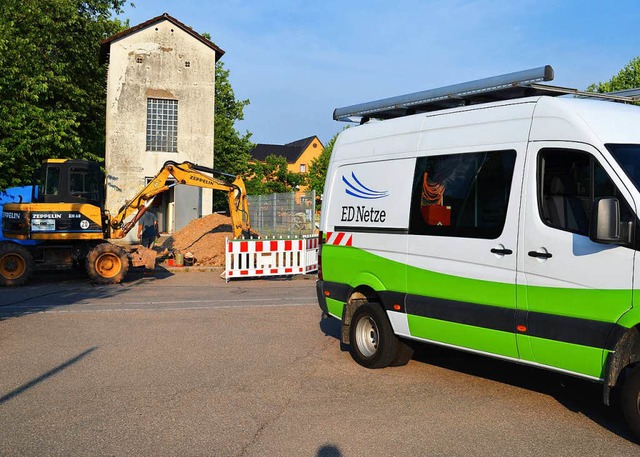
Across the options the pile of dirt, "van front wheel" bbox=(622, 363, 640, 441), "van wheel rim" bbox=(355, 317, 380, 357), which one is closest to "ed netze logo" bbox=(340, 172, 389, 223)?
"van wheel rim" bbox=(355, 317, 380, 357)

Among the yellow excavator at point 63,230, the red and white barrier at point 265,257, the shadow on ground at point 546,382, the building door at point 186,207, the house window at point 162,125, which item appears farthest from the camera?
the building door at point 186,207

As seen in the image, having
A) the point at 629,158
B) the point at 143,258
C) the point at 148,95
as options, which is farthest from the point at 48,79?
the point at 629,158

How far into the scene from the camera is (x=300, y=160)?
10806cm

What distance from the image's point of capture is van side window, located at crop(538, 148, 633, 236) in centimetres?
545

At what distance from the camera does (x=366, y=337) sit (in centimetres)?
796

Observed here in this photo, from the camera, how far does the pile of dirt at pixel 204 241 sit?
22484 millimetres

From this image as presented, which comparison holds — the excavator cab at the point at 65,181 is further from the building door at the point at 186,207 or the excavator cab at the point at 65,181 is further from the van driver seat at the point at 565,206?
the van driver seat at the point at 565,206

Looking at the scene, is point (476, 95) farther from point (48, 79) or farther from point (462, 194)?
point (48, 79)

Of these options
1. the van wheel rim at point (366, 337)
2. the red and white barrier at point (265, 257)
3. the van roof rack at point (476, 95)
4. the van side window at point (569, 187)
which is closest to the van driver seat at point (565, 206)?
the van side window at point (569, 187)

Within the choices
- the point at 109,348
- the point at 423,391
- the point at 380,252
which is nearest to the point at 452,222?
the point at 380,252

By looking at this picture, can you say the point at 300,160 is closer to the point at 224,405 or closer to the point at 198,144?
the point at 198,144

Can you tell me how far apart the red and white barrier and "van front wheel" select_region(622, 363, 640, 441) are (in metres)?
12.9

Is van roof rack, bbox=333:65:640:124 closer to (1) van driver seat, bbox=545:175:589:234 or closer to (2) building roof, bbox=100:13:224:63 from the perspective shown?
(1) van driver seat, bbox=545:175:589:234

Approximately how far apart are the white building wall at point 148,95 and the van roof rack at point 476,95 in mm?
23350
